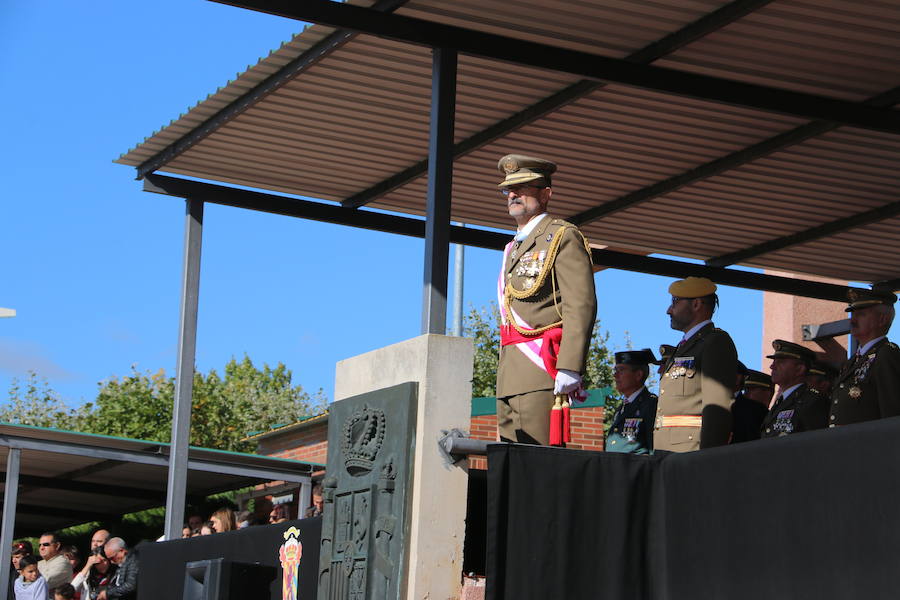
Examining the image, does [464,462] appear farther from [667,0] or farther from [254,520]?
[254,520]

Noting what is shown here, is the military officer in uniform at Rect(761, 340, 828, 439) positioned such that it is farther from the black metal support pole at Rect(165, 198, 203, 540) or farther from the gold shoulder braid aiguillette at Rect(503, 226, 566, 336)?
the black metal support pole at Rect(165, 198, 203, 540)

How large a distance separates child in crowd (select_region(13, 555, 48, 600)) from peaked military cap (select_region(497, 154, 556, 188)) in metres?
8.71

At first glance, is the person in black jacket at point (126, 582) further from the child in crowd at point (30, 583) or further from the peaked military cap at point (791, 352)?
the peaked military cap at point (791, 352)

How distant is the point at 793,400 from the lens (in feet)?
29.0

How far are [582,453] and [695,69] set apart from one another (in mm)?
4264

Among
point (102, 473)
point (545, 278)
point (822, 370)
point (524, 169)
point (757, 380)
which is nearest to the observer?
point (545, 278)

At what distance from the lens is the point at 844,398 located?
7758mm

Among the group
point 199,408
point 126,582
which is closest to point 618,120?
point 126,582

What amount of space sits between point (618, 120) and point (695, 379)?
332cm

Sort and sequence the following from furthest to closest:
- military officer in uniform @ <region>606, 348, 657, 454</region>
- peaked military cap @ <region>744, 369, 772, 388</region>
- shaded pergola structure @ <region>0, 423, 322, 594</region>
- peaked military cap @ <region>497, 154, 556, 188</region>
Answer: shaded pergola structure @ <region>0, 423, 322, 594</region> < peaked military cap @ <region>744, 369, 772, 388</region> < military officer in uniform @ <region>606, 348, 657, 454</region> < peaked military cap @ <region>497, 154, 556, 188</region>

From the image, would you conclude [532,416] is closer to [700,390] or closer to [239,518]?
[700,390]

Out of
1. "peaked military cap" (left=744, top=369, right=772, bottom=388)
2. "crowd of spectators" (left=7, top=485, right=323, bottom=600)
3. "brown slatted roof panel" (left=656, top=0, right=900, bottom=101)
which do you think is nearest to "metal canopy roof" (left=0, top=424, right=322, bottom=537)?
"crowd of spectators" (left=7, top=485, right=323, bottom=600)

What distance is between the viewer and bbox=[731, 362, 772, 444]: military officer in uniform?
9.48 m

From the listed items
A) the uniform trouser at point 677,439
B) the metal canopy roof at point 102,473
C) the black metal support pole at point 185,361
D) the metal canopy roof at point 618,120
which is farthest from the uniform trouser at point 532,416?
the metal canopy roof at point 102,473
